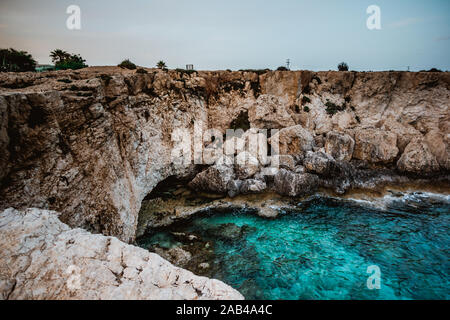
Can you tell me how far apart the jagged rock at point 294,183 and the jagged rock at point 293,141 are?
3992 millimetres

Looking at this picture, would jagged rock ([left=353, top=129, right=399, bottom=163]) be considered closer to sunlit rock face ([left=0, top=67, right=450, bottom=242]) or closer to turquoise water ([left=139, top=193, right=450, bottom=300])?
sunlit rock face ([left=0, top=67, right=450, bottom=242])

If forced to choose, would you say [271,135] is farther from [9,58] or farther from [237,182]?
[9,58]

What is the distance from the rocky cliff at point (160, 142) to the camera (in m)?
7.00

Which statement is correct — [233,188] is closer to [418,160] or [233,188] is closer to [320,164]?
[320,164]

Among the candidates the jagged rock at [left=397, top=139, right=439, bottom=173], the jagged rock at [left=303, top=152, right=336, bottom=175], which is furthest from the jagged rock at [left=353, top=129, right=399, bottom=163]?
the jagged rock at [left=303, top=152, right=336, bottom=175]

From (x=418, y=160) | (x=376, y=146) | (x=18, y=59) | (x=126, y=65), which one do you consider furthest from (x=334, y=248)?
(x=18, y=59)

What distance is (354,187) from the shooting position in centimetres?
2292

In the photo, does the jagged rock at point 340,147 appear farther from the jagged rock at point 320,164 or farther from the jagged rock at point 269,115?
the jagged rock at point 269,115

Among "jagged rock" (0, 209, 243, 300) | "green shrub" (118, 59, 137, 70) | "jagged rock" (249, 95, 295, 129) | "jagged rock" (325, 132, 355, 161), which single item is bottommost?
"jagged rock" (0, 209, 243, 300)

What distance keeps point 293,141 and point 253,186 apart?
8199mm

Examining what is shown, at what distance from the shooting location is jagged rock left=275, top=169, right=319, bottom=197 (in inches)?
862

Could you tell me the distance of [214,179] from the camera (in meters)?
22.4

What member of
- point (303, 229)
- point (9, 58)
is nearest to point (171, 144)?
point (303, 229)

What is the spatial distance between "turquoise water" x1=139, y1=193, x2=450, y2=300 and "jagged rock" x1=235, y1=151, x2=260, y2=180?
480 centimetres
